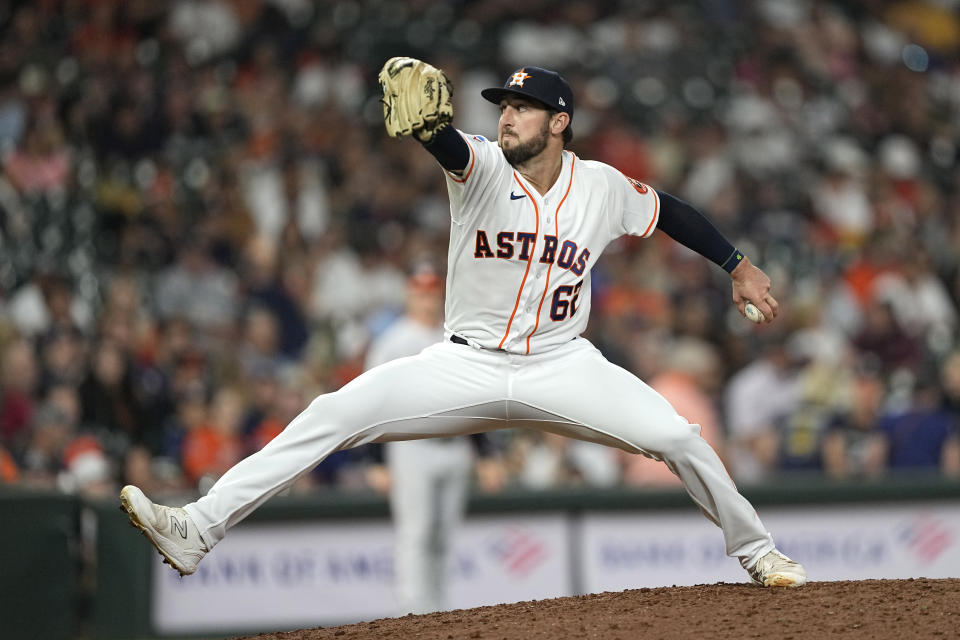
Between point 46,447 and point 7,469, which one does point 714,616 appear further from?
point 46,447

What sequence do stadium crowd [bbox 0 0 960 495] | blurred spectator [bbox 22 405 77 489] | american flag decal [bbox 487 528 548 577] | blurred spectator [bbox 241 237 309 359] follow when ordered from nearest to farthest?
american flag decal [bbox 487 528 548 577], blurred spectator [bbox 22 405 77 489], stadium crowd [bbox 0 0 960 495], blurred spectator [bbox 241 237 309 359]

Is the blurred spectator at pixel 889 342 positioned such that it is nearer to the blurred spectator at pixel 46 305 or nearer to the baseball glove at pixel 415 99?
the blurred spectator at pixel 46 305

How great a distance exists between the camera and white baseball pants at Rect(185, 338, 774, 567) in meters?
4.41

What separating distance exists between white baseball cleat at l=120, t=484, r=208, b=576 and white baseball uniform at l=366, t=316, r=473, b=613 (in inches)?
108

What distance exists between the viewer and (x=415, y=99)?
4.08 meters

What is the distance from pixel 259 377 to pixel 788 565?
17.5 ft

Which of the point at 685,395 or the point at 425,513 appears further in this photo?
the point at 685,395

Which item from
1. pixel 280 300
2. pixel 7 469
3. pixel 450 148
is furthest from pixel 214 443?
pixel 450 148

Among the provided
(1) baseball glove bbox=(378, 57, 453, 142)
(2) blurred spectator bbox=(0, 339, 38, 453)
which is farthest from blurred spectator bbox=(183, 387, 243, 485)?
(1) baseball glove bbox=(378, 57, 453, 142)

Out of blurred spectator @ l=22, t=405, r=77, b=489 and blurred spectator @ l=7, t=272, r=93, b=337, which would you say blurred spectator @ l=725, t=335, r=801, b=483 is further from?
blurred spectator @ l=7, t=272, r=93, b=337

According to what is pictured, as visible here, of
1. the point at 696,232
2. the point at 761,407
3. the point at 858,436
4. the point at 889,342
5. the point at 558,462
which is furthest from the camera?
the point at 889,342

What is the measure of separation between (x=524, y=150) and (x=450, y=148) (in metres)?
0.50

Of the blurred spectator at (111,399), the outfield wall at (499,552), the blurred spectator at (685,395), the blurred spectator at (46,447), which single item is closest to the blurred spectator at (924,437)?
the outfield wall at (499,552)

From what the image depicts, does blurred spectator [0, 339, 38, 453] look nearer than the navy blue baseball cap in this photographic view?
No
